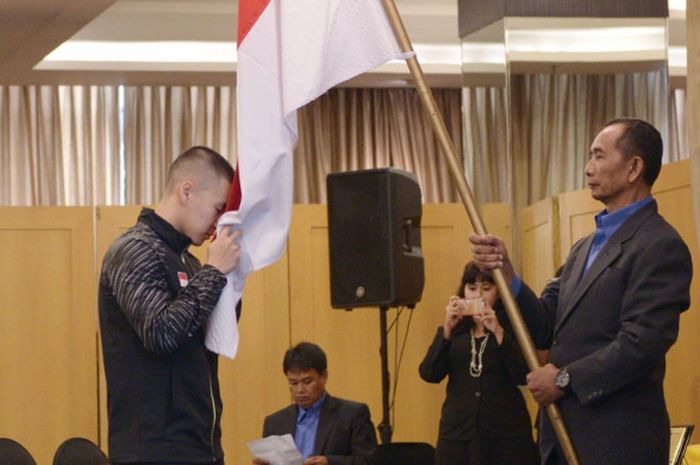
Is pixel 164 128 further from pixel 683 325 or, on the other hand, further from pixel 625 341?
pixel 625 341

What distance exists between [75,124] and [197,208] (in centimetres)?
627

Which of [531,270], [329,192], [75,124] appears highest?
[75,124]

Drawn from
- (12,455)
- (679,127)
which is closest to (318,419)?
(12,455)

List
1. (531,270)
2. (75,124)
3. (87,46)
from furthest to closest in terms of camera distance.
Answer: (75,124)
(87,46)
(531,270)

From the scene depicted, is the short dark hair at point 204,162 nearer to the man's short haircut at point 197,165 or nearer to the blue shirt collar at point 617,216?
the man's short haircut at point 197,165

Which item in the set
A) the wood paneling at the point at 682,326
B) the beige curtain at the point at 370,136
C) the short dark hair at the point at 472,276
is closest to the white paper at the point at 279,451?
the short dark hair at the point at 472,276

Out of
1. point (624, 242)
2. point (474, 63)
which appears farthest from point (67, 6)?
point (624, 242)

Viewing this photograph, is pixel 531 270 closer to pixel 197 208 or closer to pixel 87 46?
pixel 87 46

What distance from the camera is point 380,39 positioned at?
3170 mm

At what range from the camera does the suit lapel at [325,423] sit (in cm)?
582

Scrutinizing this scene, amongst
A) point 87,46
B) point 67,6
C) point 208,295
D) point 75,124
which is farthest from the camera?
point 75,124

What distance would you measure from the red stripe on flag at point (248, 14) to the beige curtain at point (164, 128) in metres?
5.96

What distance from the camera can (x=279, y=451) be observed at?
212 inches

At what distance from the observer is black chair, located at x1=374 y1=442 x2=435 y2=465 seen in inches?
227
